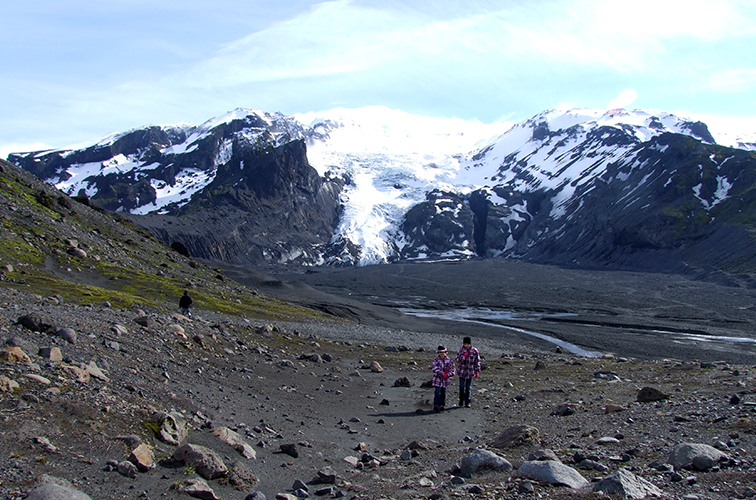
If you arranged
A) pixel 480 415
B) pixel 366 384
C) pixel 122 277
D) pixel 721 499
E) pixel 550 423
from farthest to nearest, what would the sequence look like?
pixel 122 277
pixel 366 384
pixel 480 415
pixel 550 423
pixel 721 499

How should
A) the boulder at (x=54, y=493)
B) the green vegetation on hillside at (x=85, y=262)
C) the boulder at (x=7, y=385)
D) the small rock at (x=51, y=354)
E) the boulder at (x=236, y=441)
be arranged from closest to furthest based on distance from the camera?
the boulder at (x=54, y=493), the boulder at (x=7, y=385), the boulder at (x=236, y=441), the small rock at (x=51, y=354), the green vegetation on hillside at (x=85, y=262)

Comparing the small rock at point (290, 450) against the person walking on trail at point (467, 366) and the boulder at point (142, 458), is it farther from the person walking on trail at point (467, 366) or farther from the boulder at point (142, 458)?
the person walking on trail at point (467, 366)

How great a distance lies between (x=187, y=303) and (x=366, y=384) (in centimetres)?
1538

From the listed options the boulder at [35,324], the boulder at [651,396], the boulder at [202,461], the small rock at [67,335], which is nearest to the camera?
the boulder at [202,461]

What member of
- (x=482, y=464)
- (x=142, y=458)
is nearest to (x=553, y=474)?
(x=482, y=464)

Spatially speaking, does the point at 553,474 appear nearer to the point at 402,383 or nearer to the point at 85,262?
the point at 402,383

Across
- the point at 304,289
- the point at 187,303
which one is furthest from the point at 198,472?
the point at 304,289

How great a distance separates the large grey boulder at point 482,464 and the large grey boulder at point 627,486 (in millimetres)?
2280

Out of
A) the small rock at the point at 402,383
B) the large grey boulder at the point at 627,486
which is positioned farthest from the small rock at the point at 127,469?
the small rock at the point at 402,383

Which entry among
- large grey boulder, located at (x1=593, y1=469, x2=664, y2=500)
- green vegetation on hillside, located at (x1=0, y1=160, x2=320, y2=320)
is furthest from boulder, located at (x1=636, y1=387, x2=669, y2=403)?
green vegetation on hillside, located at (x1=0, y1=160, x2=320, y2=320)

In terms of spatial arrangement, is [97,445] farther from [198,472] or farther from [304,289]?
[304,289]

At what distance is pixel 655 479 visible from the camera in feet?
30.8

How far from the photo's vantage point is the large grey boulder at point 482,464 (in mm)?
10789

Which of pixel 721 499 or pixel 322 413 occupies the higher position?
pixel 721 499
